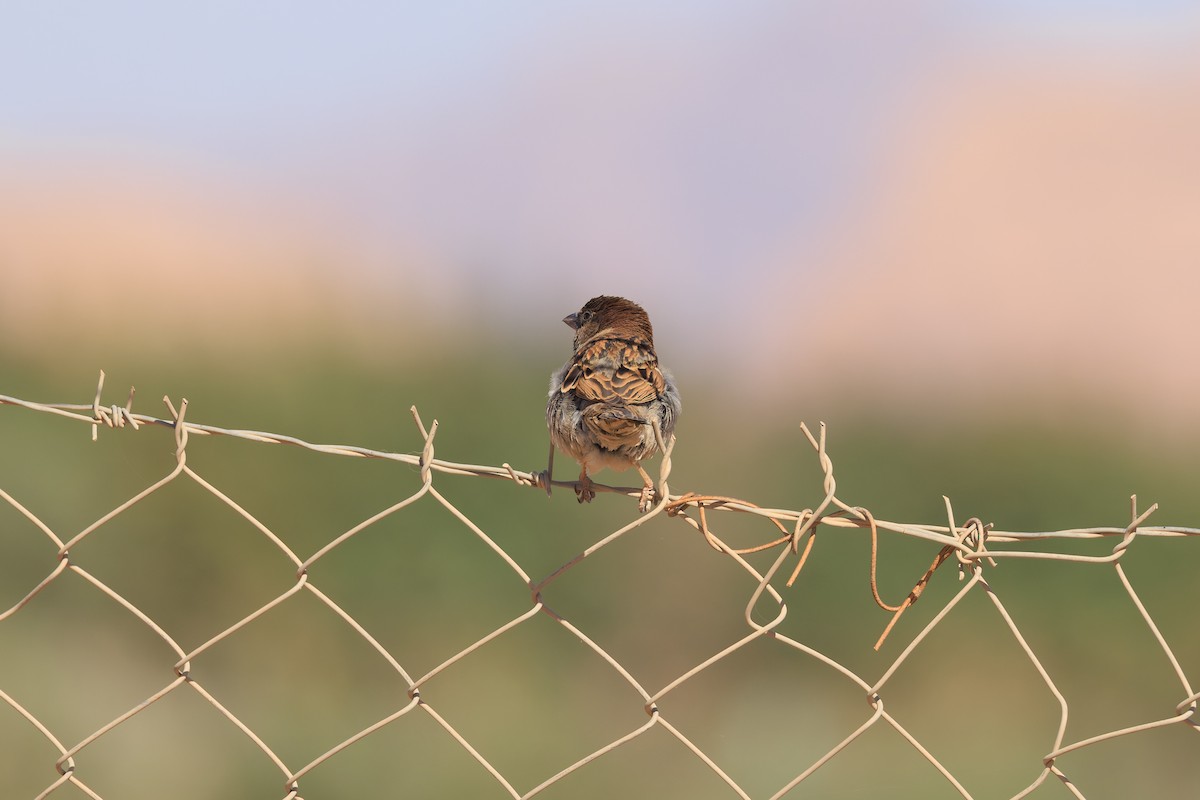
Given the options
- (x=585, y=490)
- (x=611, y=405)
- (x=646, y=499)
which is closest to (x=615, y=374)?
(x=611, y=405)

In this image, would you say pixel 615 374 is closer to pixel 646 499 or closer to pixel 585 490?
pixel 585 490

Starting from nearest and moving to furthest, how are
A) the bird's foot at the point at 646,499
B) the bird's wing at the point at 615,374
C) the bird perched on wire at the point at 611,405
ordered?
the bird's foot at the point at 646,499 → the bird perched on wire at the point at 611,405 → the bird's wing at the point at 615,374

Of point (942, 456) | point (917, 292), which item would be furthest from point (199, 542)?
point (917, 292)

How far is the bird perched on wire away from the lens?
11.5 feet

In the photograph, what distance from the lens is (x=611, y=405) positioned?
3572 mm

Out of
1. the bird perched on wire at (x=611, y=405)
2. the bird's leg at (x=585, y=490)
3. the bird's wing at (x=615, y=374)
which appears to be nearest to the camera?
the bird's leg at (x=585, y=490)

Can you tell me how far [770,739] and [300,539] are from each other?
12.2 feet

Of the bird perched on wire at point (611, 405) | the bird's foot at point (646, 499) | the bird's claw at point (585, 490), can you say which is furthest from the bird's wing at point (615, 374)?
the bird's foot at point (646, 499)

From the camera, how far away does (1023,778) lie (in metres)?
7.61

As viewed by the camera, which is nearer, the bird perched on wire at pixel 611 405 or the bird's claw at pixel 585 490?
the bird's claw at pixel 585 490

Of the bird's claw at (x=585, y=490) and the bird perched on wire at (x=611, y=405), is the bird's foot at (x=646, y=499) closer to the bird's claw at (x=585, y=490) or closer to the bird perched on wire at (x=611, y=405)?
the bird's claw at (x=585, y=490)

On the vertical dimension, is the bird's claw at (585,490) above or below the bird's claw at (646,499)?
below

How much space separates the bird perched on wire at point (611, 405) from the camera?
3520mm

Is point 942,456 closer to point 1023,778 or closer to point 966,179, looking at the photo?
point 1023,778
